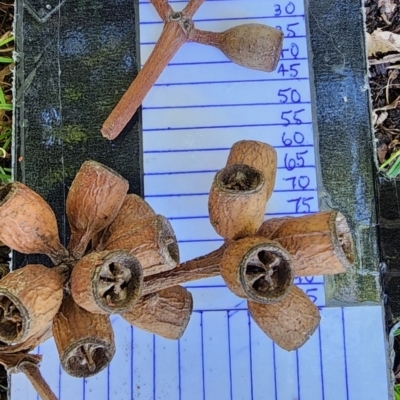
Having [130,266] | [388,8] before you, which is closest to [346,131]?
[388,8]

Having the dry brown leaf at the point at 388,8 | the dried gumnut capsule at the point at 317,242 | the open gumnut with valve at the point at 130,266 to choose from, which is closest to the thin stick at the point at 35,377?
the open gumnut with valve at the point at 130,266

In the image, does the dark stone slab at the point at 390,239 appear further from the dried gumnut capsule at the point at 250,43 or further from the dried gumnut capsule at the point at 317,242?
the dried gumnut capsule at the point at 317,242

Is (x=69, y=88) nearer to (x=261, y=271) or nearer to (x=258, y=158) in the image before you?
(x=258, y=158)

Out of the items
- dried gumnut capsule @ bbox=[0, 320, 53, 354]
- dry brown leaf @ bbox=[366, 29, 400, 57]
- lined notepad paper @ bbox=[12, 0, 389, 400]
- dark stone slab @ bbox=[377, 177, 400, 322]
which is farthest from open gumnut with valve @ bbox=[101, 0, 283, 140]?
dried gumnut capsule @ bbox=[0, 320, 53, 354]

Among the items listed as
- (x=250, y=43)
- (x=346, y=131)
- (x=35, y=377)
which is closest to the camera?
(x=35, y=377)

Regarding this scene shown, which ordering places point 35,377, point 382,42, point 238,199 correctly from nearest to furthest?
1. point 238,199
2. point 35,377
3. point 382,42

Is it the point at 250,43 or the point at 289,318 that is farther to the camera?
the point at 250,43

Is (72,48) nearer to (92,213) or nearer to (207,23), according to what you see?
(207,23)

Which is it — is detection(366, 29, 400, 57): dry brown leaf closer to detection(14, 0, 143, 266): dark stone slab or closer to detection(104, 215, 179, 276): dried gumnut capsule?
detection(14, 0, 143, 266): dark stone slab
